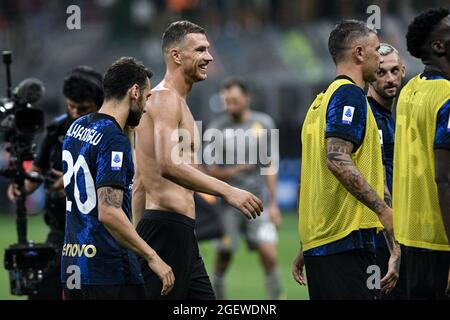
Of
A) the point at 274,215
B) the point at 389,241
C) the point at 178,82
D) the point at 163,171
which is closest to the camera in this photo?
the point at 389,241

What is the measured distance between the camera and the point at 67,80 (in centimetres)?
867

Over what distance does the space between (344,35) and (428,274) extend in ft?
5.01

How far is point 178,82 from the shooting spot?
779 centimetres

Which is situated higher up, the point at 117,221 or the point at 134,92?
the point at 134,92

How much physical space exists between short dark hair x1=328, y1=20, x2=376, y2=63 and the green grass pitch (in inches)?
219

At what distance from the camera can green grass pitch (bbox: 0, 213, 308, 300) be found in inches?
508

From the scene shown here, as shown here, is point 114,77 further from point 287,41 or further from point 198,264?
point 287,41

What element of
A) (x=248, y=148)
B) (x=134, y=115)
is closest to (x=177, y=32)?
(x=134, y=115)

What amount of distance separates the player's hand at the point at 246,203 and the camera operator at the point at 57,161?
2255 mm

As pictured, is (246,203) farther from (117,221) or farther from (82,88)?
(82,88)

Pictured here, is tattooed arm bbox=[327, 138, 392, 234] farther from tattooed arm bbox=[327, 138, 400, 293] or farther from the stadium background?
the stadium background

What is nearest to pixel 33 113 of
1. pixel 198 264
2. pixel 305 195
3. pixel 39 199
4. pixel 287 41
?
pixel 198 264

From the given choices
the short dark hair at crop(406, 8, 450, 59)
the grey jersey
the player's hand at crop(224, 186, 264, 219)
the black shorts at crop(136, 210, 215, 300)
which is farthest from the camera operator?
the grey jersey
